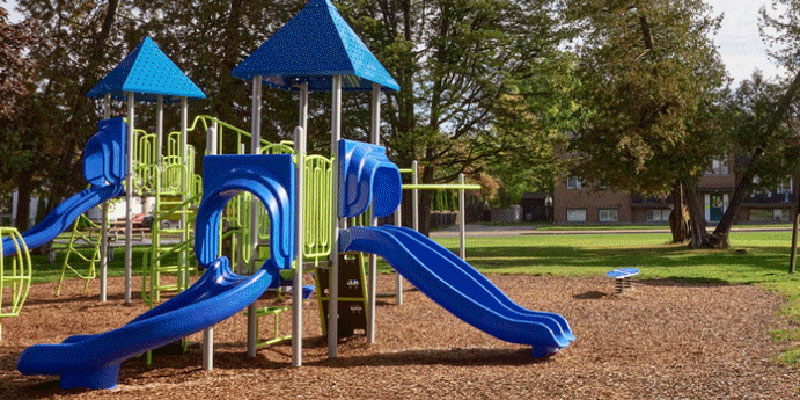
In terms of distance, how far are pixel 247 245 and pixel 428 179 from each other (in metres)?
21.4

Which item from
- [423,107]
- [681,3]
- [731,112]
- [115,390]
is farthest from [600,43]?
[115,390]

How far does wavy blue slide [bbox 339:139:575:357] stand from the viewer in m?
9.41

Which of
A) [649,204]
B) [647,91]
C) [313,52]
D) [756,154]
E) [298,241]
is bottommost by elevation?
[298,241]

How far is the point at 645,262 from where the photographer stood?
26250 mm

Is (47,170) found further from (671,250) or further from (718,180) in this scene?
(718,180)

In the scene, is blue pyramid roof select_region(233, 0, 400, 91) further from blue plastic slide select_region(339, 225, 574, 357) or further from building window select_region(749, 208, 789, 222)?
building window select_region(749, 208, 789, 222)

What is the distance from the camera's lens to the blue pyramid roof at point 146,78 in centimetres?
1566

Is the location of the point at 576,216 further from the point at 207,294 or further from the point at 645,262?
the point at 207,294

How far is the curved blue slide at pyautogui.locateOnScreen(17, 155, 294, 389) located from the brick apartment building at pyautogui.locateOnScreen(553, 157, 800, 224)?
62.8 metres

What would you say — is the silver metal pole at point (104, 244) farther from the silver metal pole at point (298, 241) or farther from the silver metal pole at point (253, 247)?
the silver metal pole at point (298, 241)

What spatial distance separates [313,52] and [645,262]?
18.8 meters

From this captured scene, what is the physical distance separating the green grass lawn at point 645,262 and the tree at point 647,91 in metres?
2.94

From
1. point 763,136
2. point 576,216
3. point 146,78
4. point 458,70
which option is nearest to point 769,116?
point 763,136

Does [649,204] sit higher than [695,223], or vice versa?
[649,204]
